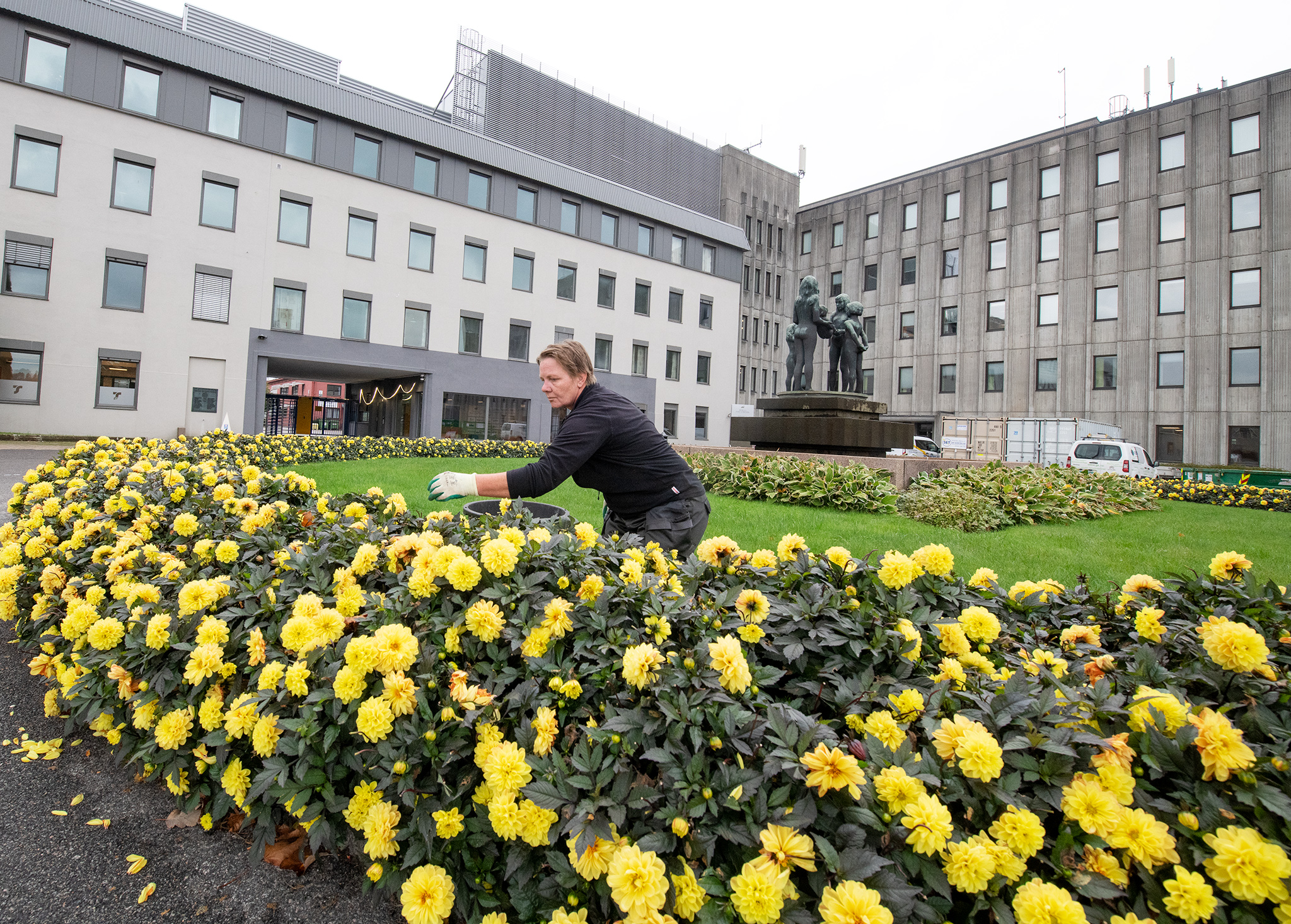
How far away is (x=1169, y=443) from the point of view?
28531mm

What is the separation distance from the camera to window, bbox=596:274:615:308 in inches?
1270

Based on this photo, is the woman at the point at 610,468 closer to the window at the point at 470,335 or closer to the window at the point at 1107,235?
the window at the point at 470,335

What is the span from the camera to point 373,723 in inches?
63.0

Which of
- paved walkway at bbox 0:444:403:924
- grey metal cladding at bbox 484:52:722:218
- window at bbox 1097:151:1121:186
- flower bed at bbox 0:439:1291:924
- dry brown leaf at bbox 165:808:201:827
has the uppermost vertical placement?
grey metal cladding at bbox 484:52:722:218

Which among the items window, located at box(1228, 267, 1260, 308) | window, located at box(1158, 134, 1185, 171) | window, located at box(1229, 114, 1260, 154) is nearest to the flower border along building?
window, located at box(1158, 134, 1185, 171)

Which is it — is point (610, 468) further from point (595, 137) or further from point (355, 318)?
point (595, 137)

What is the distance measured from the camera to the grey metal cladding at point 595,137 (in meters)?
33.8

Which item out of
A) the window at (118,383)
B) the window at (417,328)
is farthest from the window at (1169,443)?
the window at (118,383)

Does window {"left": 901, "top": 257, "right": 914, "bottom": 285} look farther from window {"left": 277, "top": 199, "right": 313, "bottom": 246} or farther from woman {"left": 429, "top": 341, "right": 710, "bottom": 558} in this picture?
woman {"left": 429, "top": 341, "right": 710, "bottom": 558}

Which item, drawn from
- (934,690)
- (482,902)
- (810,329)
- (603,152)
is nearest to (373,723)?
(482,902)

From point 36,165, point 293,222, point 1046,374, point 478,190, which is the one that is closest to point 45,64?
point 36,165

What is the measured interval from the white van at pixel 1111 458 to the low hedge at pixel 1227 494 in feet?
11.5

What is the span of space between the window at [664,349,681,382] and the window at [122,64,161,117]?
23614mm

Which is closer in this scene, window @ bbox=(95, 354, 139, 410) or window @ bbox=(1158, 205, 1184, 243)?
window @ bbox=(95, 354, 139, 410)
